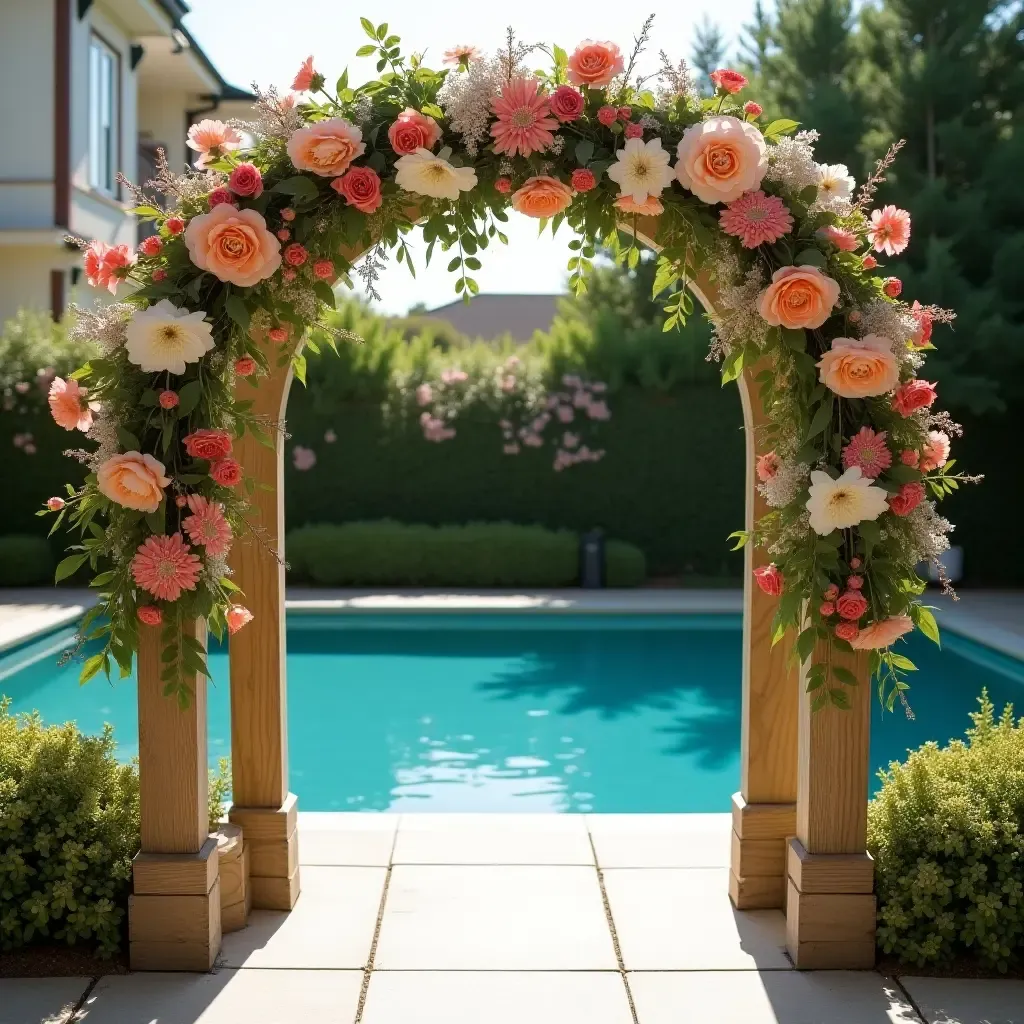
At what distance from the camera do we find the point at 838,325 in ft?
11.5

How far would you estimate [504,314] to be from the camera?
3888cm

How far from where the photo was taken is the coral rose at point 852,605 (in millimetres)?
3393

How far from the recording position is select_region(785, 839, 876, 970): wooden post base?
3.60 metres

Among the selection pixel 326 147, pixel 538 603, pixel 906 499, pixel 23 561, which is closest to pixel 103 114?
pixel 23 561

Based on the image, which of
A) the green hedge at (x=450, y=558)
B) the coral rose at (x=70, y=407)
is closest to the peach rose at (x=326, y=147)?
the coral rose at (x=70, y=407)

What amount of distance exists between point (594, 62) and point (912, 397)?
1.27 meters

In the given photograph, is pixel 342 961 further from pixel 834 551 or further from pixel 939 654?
pixel 939 654

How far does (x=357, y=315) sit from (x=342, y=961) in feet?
34.8

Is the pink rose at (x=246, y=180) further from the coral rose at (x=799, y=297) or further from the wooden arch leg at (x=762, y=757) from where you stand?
the wooden arch leg at (x=762, y=757)

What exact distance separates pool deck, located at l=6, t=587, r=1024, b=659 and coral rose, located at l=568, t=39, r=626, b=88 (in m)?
7.02

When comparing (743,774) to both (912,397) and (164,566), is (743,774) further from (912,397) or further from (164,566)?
(164,566)

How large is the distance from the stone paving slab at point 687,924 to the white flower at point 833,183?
2245 mm

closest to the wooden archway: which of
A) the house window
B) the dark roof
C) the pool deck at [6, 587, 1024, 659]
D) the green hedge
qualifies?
the pool deck at [6, 587, 1024, 659]

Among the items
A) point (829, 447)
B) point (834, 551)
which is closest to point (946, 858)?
point (834, 551)
